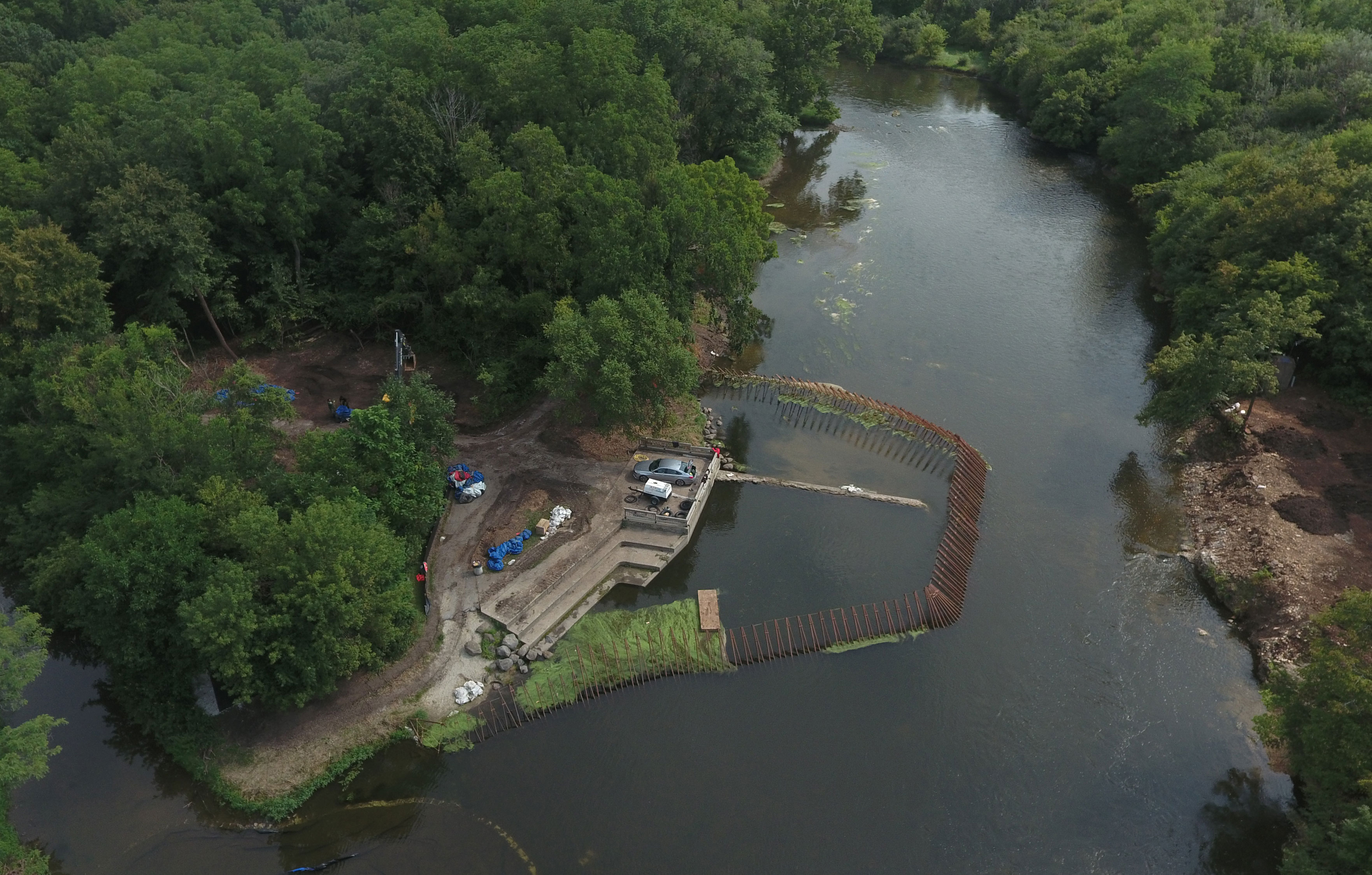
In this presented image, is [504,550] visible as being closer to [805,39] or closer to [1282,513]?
[1282,513]

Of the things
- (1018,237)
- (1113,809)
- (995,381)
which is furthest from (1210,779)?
(1018,237)

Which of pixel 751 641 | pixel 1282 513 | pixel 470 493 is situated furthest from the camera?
pixel 470 493

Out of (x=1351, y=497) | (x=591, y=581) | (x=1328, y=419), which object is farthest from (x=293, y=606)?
(x=1328, y=419)

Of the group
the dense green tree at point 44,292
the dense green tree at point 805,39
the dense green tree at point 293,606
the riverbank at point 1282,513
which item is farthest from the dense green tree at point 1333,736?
the dense green tree at point 805,39

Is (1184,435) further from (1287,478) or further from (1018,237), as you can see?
(1018,237)

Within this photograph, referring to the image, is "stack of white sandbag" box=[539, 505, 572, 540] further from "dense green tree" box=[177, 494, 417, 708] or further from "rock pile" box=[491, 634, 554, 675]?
"dense green tree" box=[177, 494, 417, 708]
